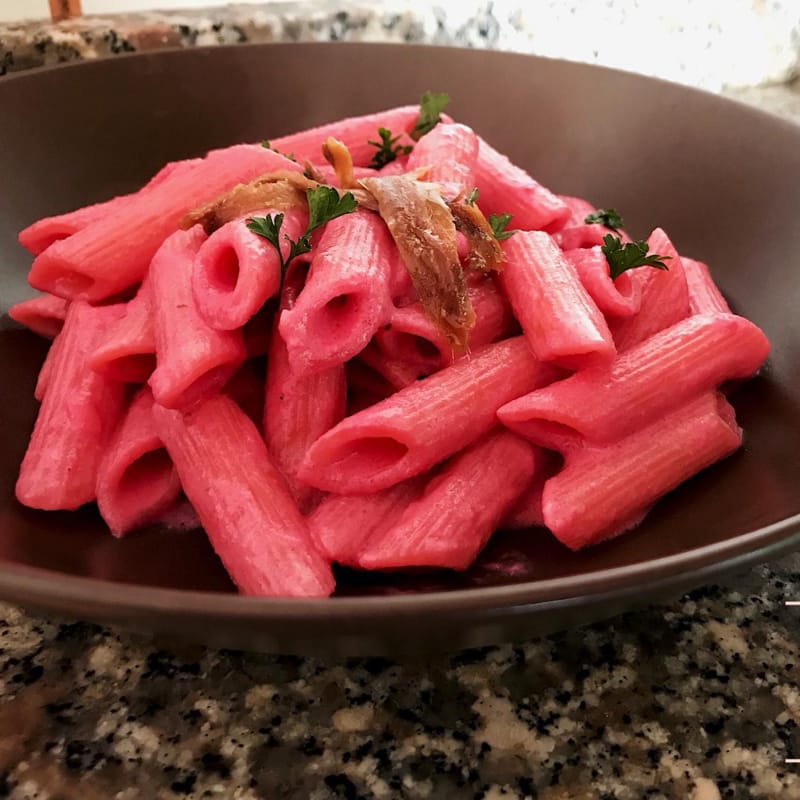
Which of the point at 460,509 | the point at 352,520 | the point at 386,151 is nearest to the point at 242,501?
the point at 352,520

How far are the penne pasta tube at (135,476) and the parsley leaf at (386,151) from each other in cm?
55

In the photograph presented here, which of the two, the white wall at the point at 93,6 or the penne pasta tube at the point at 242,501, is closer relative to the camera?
the penne pasta tube at the point at 242,501

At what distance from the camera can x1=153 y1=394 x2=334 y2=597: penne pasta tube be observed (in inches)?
31.8

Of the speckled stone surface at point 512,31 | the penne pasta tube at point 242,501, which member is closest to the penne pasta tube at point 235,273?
the penne pasta tube at point 242,501

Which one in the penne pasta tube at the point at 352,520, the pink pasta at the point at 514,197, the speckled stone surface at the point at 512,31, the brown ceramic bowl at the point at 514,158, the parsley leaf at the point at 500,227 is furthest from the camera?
the speckled stone surface at the point at 512,31

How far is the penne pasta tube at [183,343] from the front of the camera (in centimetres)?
88

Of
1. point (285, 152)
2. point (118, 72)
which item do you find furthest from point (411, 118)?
point (118, 72)

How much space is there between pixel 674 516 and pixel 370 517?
0.32 meters

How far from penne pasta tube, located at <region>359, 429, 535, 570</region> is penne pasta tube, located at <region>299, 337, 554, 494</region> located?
2 centimetres

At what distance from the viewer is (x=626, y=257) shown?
1.02 metres

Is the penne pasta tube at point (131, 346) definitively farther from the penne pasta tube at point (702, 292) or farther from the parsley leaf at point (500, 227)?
the penne pasta tube at point (702, 292)

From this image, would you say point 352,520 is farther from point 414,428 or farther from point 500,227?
point 500,227

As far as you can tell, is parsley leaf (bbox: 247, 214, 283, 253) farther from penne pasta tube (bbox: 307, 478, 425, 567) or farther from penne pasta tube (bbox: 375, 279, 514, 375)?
penne pasta tube (bbox: 307, 478, 425, 567)

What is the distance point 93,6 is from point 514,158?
0.97 meters
